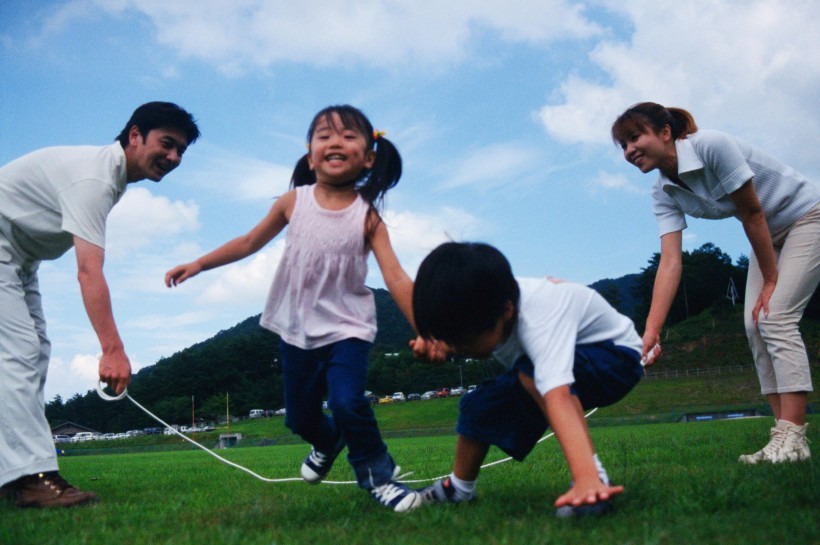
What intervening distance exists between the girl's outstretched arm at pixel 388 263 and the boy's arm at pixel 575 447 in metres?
1.09

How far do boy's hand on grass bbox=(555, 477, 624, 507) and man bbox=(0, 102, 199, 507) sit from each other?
2382 millimetres

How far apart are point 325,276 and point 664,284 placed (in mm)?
2401

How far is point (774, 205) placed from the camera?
4715mm

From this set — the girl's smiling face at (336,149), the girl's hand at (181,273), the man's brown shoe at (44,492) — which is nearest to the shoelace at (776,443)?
the girl's smiling face at (336,149)

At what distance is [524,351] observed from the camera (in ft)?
9.70

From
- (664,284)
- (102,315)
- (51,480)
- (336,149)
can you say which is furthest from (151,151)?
(664,284)

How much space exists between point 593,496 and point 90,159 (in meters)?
3.34

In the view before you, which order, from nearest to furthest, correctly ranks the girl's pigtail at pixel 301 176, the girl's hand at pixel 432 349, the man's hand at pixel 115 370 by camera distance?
the girl's hand at pixel 432 349 < the man's hand at pixel 115 370 < the girl's pigtail at pixel 301 176

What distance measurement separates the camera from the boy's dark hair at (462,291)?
273 cm

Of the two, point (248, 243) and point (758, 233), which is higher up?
point (248, 243)

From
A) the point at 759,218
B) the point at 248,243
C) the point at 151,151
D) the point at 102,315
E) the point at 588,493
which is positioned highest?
the point at 151,151

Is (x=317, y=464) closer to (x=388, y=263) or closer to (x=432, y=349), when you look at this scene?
(x=388, y=263)

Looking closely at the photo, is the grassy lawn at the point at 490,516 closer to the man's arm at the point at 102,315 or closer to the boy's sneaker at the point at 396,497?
the boy's sneaker at the point at 396,497

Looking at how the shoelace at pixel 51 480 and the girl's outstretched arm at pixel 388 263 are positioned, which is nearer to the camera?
the girl's outstretched arm at pixel 388 263
